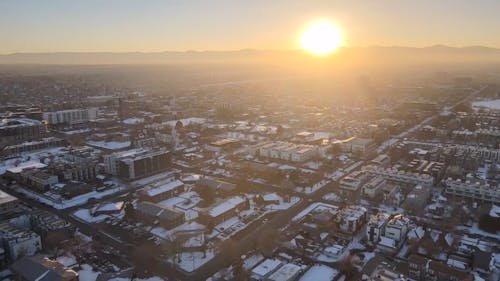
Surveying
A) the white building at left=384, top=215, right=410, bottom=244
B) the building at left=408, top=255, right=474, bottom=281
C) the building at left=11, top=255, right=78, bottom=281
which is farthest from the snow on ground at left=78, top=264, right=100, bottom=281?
the white building at left=384, top=215, right=410, bottom=244

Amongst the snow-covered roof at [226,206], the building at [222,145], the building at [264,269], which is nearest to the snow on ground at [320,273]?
the building at [264,269]

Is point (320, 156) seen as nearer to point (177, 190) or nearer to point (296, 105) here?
point (177, 190)

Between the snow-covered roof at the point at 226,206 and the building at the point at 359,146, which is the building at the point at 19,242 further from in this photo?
the building at the point at 359,146

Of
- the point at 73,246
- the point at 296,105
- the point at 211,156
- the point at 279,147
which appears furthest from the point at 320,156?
the point at 296,105

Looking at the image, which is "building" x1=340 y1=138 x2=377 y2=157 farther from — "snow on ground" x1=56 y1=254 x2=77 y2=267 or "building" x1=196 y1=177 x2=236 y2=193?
"snow on ground" x1=56 y1=254 x2=77 y2=267

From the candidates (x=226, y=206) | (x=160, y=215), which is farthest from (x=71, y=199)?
(x=226, y=206)

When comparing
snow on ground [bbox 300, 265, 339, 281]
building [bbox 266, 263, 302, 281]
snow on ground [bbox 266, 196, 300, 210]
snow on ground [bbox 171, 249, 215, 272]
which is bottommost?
snow on ground [bbox 171, 249, 215, 272]

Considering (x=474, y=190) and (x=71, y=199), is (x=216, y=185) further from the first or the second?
(x=474, y=190)
